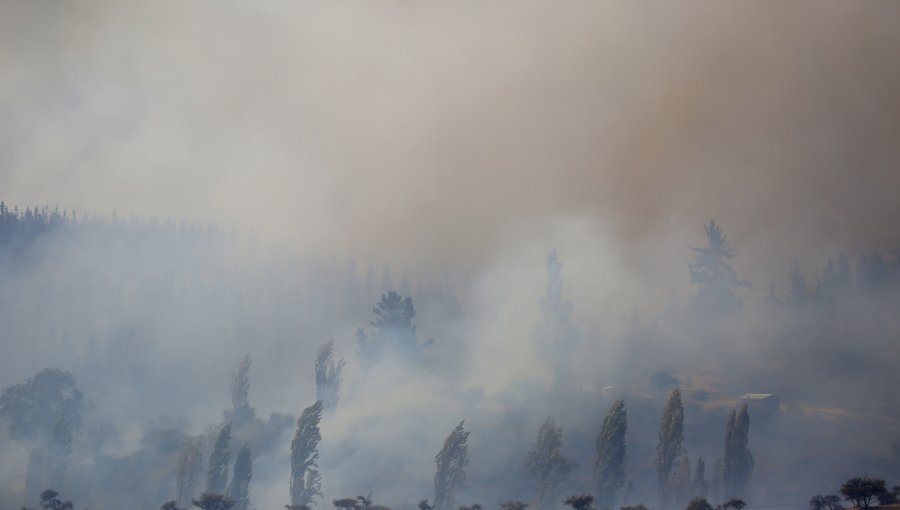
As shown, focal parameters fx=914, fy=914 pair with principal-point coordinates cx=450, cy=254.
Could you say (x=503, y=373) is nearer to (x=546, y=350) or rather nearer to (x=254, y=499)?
(x=546, y=350)

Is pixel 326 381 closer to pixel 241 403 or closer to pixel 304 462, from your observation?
pixel 241 403

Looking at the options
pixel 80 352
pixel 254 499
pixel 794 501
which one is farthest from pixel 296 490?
pixel 80 352

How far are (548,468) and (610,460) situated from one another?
7999 millimetres

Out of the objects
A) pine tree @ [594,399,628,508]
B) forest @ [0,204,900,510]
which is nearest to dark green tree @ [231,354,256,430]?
forest @ [0,204,900,510]

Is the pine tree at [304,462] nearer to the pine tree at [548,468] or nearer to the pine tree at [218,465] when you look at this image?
the pine tree at [218,465]

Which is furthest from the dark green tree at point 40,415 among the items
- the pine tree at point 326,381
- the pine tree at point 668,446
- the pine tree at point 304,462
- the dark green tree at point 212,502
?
the pine tree at point 668,446

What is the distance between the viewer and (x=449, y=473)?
114000 millimetres

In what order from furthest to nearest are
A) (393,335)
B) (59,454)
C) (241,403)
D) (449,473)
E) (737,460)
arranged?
(393,335) < (241,403) < (59,454) < (737,460) < (449,473)

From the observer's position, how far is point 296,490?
116125 mm

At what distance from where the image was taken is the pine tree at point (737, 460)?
11550cm

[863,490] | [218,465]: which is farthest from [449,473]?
[863,490]

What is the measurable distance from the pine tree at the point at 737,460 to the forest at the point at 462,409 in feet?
0.81

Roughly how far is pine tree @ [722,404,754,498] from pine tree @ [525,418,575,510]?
65.9ft

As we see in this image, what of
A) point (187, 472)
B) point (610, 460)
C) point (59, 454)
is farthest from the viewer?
point (59, 454)
